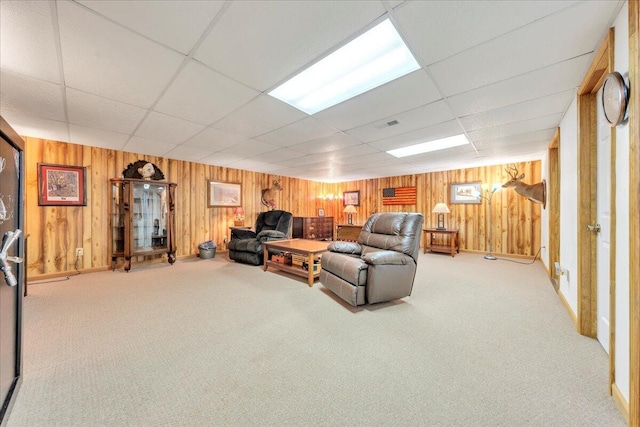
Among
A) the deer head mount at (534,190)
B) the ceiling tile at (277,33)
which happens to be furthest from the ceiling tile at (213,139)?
the deer head mount at (534,190)

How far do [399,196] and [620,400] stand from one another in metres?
6.07

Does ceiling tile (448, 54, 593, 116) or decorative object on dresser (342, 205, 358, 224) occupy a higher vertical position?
ceiling tile (448, 54, 593, 116)

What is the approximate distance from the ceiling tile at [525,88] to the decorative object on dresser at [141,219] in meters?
4.89

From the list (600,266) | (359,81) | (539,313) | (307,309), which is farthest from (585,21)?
(307,309)

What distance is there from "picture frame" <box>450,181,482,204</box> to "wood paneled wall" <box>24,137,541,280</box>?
0.11 meters

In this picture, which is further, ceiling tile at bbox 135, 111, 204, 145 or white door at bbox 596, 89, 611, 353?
ceiling tile at bbox 135, 111, 204, 145

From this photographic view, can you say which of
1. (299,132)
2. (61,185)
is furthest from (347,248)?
(61,185)

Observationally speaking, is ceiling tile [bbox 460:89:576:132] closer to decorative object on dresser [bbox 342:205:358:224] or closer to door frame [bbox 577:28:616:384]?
door frame [bbox 577:28:616:384]

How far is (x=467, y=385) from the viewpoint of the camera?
1.41 metres

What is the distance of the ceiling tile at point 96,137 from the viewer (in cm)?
323

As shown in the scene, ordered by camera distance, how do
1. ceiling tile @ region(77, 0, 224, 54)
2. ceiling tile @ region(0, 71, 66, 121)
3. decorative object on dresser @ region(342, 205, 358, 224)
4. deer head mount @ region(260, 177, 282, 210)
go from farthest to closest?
decorative object on dresser @ region(342, 205, 358, 224)
deer head mount @ region(260, 177, 282, 210)
ceiling tile @ region(0, 71, 66, 121)
ceiling tile @ region(77, 0, 224, 54)

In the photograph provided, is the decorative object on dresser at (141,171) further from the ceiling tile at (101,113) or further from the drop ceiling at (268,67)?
the ceiling tile at (101,113)

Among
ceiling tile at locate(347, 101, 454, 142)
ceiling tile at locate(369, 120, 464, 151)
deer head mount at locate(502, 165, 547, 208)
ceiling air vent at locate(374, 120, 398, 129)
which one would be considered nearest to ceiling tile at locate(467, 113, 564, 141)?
ceiling tile at locate(369, 120, 464, 151)

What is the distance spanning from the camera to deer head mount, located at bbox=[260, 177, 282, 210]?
6.62m
